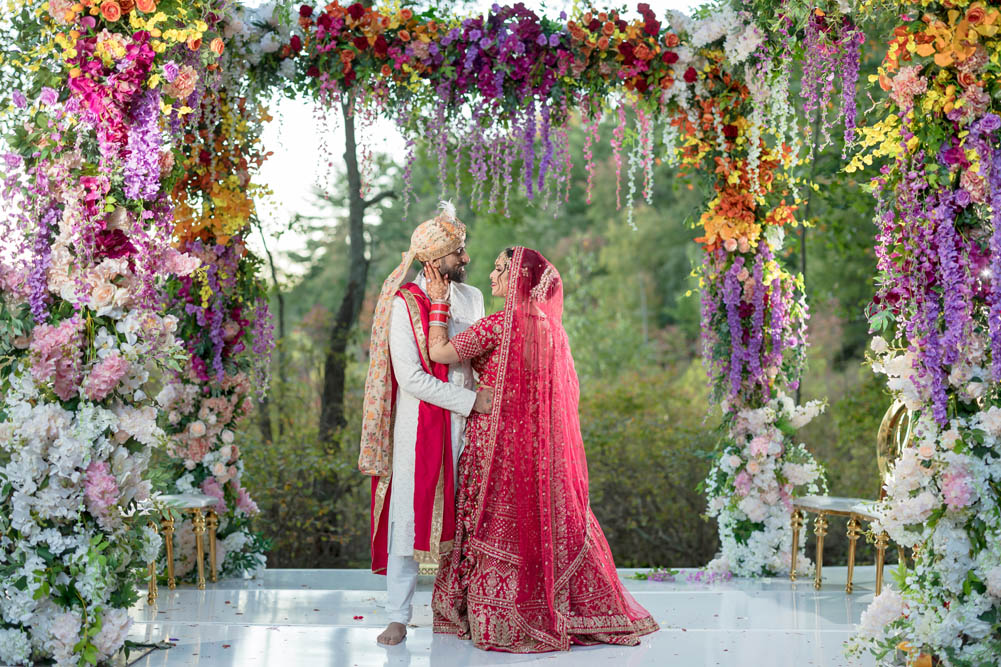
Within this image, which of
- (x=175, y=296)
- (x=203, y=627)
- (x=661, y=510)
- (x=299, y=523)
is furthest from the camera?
(x=661, y=510)

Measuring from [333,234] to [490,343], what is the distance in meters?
12.2

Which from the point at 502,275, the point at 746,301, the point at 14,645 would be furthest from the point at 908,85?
the point at 14,645

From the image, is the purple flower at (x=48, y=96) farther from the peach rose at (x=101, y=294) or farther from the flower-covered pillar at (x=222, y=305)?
the flower-covered pillar at (x=222, y=305)

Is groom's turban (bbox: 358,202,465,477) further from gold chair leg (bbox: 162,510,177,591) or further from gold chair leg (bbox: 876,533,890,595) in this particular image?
gold chair leg (bbox: 876,533,890,595)

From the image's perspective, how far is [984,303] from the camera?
3371 millimetres

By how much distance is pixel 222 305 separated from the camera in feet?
18.4

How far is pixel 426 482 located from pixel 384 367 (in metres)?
0.54

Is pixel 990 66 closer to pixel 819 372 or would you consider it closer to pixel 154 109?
pixel 154 109

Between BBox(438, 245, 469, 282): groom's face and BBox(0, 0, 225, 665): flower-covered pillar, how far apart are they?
1.17 m

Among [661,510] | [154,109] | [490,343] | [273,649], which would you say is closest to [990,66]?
[490,343]

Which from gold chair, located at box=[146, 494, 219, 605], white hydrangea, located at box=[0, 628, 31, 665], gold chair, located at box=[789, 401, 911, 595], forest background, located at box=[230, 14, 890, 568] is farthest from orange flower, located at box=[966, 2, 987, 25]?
gold chair, located at box=[146, 494, 219, 605]

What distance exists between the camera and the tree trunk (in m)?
8.43

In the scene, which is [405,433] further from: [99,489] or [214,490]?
[214,490]

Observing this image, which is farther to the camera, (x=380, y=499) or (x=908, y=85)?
(x=380, y=499)
